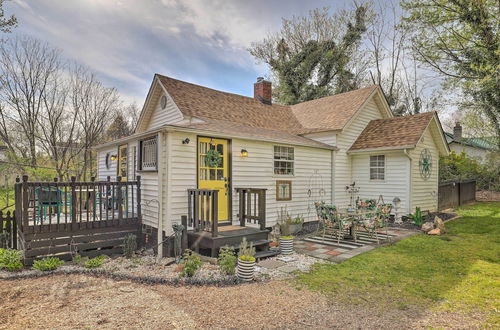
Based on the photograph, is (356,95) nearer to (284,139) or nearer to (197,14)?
(284,139)

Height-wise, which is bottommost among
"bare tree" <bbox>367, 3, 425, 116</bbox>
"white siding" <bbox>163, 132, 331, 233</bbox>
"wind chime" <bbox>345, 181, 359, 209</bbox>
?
"wind chime" <bbox>345, 181, 359, 209</bbox>

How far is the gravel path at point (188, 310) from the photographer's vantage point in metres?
3.19

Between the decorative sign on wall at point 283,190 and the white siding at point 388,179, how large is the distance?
388 cm

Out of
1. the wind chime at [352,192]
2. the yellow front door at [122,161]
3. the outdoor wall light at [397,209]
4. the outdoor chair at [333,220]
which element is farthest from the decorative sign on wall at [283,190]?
the yellow front door at [122,161]

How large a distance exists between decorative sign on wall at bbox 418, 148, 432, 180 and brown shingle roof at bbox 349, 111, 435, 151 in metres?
1.22

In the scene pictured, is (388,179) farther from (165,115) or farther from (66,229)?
(66,229)

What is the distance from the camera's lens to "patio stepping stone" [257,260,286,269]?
5531 millimetres

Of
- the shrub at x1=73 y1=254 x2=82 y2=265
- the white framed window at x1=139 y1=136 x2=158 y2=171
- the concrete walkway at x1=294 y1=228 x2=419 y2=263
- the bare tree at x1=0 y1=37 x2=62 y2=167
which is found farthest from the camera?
the bare tree at x1=0 y1=37 x2=62 y2=167

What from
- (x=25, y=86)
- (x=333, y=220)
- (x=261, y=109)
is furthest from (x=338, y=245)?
(x=25, y=86)

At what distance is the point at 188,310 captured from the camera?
3533 millimetres

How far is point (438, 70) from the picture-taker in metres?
10.6

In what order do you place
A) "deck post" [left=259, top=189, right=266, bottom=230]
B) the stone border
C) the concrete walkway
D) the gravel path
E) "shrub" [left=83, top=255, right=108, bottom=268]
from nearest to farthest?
the gravel path, the stone border, "shrub" [left=83, top=255, right=108, bottom=268], the concrete walkway, "deck post" [left=259, top=189, right=266, bottom=230]

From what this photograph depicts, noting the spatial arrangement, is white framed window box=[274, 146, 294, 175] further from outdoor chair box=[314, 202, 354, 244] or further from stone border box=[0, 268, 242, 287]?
stone border box=[0, 268, 242, 287]

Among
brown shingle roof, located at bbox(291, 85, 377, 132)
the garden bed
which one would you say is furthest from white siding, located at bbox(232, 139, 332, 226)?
the garden bed
